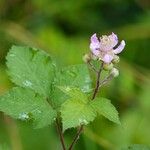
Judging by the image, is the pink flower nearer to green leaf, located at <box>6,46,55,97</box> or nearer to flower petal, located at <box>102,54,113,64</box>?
flower petal, located at <box>102,54,113,64</box>

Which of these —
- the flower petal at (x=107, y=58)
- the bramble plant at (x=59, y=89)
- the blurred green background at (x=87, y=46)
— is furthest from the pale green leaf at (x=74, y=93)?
the blurred green background at (x=87, y=46)

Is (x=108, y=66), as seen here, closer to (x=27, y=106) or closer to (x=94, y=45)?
(x=94, y=45)

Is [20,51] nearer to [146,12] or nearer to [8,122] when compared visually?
[8,122]

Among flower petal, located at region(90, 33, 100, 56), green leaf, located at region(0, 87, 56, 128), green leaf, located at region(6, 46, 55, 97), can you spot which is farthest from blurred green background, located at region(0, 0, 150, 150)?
flower petal, located at region(90, 33, 100, 56)

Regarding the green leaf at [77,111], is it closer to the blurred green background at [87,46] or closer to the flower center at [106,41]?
the flower center at [106,41]

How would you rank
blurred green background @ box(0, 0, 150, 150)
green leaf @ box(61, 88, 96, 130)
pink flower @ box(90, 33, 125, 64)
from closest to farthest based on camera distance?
green leaf @ box(61, 88, 96, 130) → pink flower @ box(90, 33, 125, 64) → blurred green background @ box(0, 0, 150, 150)

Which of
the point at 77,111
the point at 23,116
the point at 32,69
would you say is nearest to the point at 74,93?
the point at 77,111

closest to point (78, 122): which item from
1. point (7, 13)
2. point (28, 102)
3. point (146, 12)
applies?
point (28, 102)
